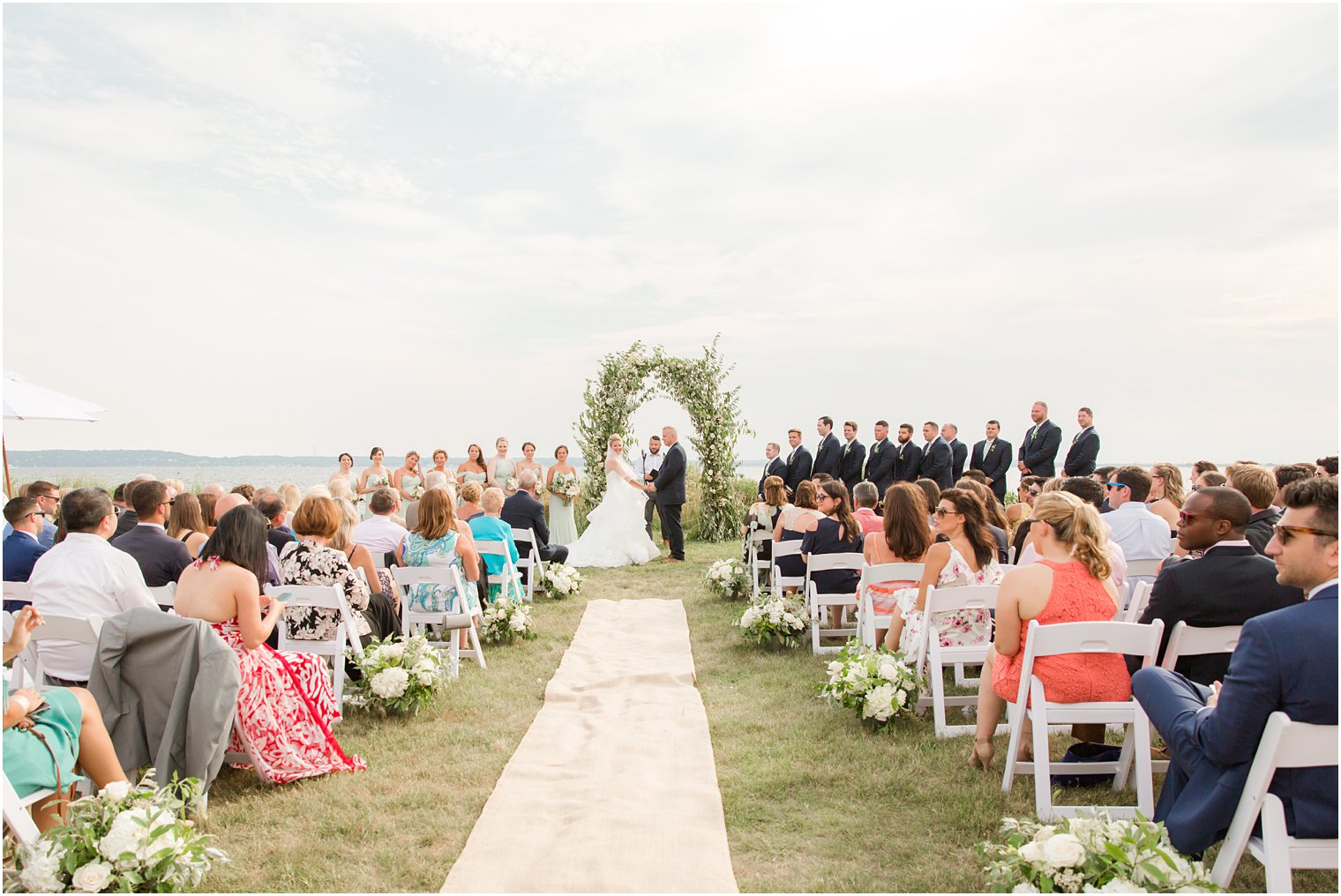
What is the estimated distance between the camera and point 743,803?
4.23 meters

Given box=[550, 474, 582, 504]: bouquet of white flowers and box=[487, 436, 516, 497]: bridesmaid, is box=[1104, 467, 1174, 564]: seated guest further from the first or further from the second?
box=[487, 436, 516, 497]: bridesmaid

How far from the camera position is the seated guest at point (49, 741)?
10.2 ft

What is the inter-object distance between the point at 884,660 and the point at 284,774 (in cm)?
333

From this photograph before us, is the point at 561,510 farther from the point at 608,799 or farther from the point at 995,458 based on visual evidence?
the point at 608,799

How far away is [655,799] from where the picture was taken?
426cm

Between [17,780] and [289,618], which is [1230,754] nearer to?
[17,780]

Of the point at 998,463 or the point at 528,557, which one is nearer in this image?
the point at 528,557

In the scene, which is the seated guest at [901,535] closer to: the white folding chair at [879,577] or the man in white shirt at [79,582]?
the white folding chair at [879,577]

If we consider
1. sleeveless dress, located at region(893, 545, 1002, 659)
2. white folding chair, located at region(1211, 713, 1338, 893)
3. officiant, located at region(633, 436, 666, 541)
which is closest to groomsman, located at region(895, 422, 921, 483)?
officiant, located at region(633, 436, 666, 541)

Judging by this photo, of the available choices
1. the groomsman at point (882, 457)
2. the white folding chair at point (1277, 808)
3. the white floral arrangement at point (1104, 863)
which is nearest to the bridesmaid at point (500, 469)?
the groomsman at point (882, 457)

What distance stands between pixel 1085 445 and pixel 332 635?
10.9m

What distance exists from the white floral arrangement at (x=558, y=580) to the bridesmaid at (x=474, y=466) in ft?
15.1

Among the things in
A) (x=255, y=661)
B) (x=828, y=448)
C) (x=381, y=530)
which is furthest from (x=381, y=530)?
(x=828, y=448)

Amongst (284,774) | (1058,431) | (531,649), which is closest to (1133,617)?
(284,774)
